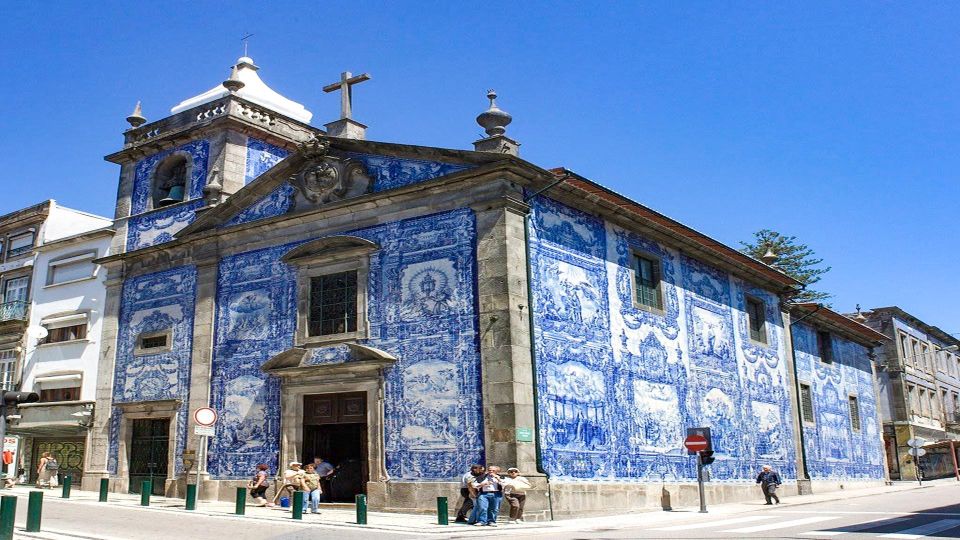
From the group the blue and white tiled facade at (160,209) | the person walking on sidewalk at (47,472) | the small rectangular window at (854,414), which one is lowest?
the person walking on sidewalk at (47,472)

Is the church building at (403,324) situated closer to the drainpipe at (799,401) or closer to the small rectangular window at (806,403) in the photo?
the drainpipe at (799,401)

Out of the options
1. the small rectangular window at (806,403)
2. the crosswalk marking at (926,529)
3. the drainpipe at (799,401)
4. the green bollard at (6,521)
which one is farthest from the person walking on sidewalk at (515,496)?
the small rectangular window at (806,403)

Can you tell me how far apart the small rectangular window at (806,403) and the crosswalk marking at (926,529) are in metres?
14.1

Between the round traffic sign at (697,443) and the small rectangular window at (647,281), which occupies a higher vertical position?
the small rectangular window at (647,281)

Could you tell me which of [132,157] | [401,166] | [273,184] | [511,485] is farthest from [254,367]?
[132,157]

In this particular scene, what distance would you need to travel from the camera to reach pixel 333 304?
60.7ft

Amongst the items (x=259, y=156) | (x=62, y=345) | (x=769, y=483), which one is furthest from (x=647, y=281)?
(x=62, y=345)

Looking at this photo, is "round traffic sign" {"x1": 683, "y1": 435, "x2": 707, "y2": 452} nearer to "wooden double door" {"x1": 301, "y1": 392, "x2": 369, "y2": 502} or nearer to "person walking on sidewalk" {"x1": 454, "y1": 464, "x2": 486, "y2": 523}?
"person walking on sidewalk" {"x1": 454, "y1": 464, "x2": 486, "y2": 523}

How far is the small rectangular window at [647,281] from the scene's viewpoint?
2028 centimetres

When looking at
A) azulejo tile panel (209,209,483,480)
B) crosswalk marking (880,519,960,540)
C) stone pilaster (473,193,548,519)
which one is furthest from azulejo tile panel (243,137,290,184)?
crosswalk marking (880,519,960,540)

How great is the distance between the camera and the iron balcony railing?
27.6 meters

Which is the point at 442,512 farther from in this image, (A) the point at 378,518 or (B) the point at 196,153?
(B) the point at 196,153

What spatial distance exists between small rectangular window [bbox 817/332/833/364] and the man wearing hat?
784 inches

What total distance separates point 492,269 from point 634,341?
4.54m
